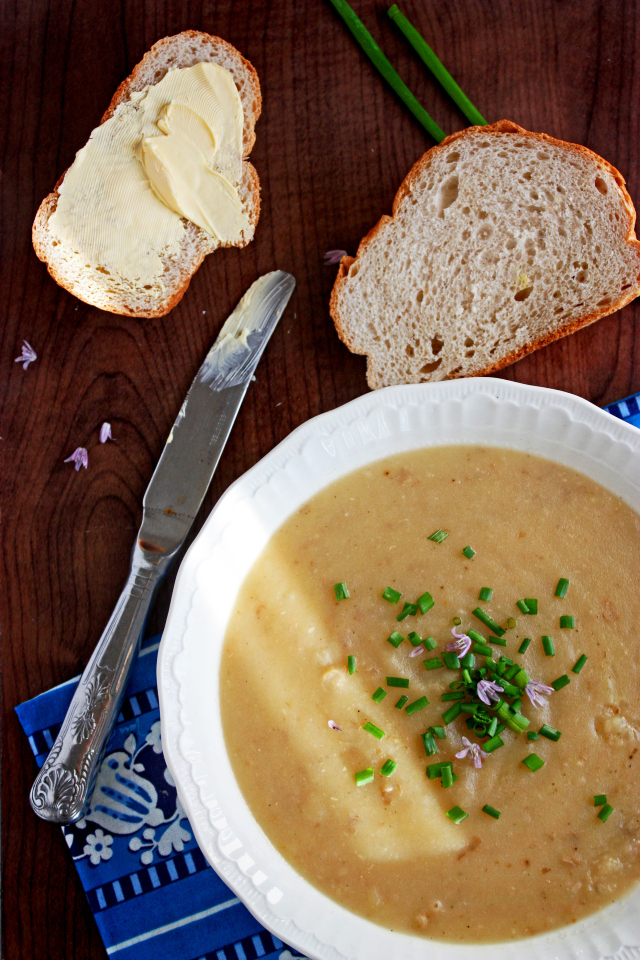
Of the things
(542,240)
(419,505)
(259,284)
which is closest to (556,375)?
(542,240)

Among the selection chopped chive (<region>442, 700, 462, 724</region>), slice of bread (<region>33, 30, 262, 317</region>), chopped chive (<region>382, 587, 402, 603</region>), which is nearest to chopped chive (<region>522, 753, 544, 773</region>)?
chopped chive (<region>442, 700, 462, 724</region>)

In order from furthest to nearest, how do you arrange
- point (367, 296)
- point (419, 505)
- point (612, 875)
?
point (367, 296) < point (419, 505) < point (612, 875)

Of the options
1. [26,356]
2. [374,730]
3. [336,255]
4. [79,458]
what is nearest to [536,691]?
[374,730]

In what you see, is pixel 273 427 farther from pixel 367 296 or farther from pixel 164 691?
pixel 164 691

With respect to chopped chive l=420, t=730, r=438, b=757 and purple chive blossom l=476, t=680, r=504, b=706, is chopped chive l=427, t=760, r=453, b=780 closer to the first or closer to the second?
chopped chive l=420, t=730, r=438, b=757

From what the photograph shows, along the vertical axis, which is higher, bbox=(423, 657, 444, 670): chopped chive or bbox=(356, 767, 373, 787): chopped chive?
bbox=(423, 657, 444, 670): chopped chive

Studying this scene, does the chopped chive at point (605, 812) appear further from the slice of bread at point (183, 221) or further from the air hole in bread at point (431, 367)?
the slice of bread at point (183, 221)
